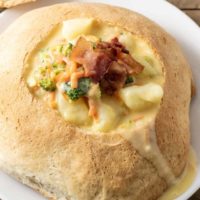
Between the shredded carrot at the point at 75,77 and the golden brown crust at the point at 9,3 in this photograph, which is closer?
the shredded carrot at the point at 75,77

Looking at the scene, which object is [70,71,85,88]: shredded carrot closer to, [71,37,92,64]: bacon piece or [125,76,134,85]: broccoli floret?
[71,37,92,64]: bacon piece

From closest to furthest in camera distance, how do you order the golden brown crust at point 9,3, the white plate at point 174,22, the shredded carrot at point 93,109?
the shredded carrot at point 93,109, the white plate at point 174,22, the golden brown crust at point 9,3

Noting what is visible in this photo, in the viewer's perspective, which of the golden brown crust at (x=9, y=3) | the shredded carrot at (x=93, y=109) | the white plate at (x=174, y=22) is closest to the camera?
the shredded carrot at (x=93, y=109)

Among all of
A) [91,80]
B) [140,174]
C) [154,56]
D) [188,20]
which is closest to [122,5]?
[188,20]

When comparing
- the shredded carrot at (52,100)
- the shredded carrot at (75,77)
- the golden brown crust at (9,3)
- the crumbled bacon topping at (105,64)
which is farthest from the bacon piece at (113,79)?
the golden brown crust at (9,3)

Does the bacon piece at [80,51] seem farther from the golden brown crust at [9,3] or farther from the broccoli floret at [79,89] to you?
the golden brown crust at [9,3]

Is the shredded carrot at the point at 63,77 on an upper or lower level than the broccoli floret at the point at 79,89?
upper

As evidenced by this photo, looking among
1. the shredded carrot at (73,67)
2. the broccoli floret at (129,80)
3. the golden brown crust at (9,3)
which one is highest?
the golden brown crust at (9,3)

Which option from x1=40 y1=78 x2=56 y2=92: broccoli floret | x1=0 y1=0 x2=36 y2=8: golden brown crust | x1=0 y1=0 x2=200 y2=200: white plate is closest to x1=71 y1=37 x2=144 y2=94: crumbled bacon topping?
x1=40 y1=78 x2=56 y2=92: broccoli floret

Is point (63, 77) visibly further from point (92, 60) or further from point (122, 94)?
point (122, 94)
